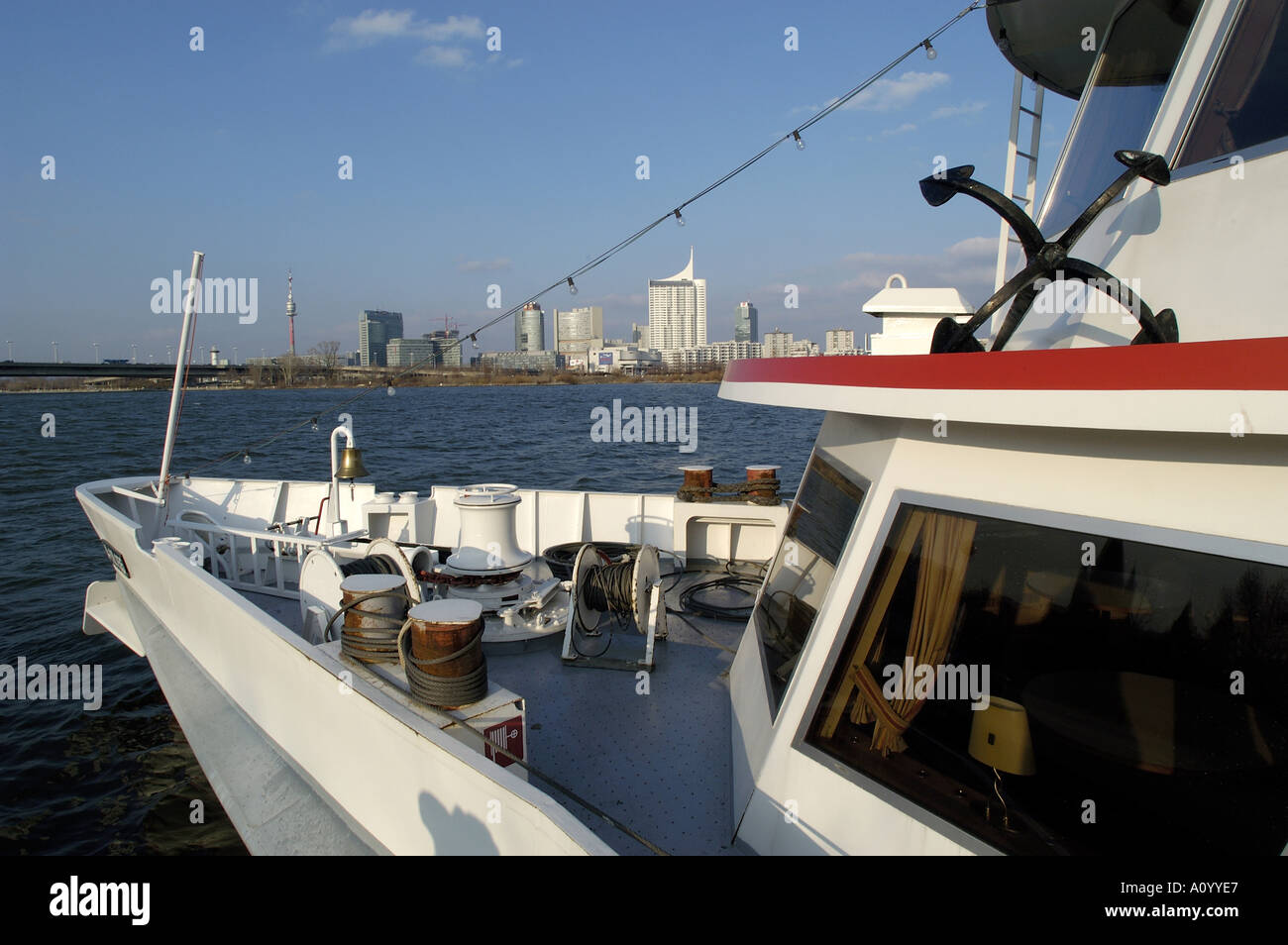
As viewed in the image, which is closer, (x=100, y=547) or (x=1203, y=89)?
(x=1203, y=89)

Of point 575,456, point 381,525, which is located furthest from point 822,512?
point 575,456

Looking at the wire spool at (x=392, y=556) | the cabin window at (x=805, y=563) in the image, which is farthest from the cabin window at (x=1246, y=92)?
the wire spool at (x=392, y=556)

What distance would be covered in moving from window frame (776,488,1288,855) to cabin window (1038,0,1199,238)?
6.98 feet

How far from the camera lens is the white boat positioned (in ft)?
6.15

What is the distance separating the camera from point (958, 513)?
2379 millimetres

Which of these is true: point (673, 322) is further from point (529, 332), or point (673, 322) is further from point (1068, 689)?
point (1068, 689)

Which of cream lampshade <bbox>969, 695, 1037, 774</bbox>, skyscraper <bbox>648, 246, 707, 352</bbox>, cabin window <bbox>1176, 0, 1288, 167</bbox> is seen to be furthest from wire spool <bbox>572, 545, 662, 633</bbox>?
skyscraper <bbox>648, 246, 707, 352</bbox>

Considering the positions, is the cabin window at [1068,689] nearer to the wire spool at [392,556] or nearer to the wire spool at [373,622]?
the wire spool at [373,622]

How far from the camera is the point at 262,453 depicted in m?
31.9

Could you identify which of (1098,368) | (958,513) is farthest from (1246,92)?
(958,513)

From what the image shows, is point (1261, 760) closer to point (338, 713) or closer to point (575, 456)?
point (338, 713)

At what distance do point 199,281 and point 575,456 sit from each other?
22.3 meters

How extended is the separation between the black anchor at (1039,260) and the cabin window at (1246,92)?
535 millimetres

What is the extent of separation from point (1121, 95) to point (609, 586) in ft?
13.4
